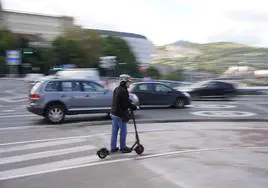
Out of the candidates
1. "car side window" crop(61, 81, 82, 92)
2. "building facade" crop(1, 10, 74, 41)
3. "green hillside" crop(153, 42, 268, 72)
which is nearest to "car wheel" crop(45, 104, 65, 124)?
"car side window" crop(61, 81, 82, 92)

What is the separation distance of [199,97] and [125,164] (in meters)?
22.0

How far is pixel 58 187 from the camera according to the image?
6633mm

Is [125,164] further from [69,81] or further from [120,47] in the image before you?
[120,47]

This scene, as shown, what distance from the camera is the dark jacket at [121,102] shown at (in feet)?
29.6

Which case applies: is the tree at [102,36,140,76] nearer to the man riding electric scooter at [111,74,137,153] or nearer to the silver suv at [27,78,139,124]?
the silver suv at [27,78,139,124]

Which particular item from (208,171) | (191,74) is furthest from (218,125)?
(191,74)

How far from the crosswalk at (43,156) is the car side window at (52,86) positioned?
14.4 feet

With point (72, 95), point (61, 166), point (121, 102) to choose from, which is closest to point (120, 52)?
point (72, 95)

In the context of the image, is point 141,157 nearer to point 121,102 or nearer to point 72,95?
point 121,102

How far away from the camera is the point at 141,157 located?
905 cm

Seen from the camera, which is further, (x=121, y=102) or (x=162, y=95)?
(x=162, y=95)

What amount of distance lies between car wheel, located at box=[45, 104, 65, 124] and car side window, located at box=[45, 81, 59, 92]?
590 mm

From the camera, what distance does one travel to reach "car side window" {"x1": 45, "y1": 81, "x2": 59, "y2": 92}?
614 inches

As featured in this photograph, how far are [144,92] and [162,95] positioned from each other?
3.17 ft
